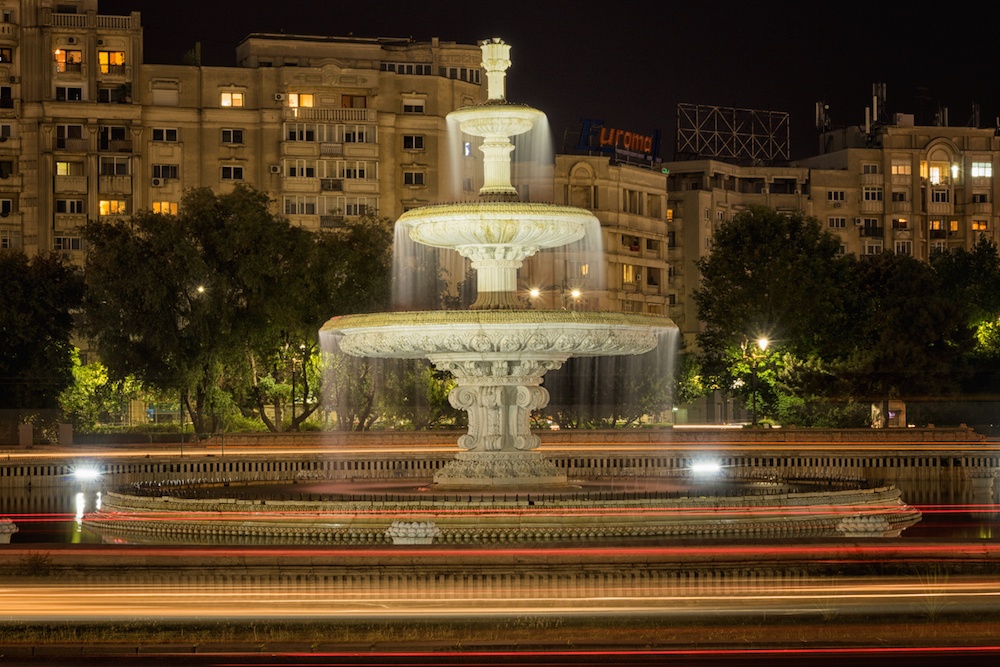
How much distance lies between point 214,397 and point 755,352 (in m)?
19.8

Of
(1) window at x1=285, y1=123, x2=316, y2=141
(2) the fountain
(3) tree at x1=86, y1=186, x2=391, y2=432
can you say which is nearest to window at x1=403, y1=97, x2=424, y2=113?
(1) window at x1=285, y1=123, x2=316, y2=141

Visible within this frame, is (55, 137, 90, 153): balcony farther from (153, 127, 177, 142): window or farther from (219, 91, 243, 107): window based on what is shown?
(219, 91, 243, 107): window

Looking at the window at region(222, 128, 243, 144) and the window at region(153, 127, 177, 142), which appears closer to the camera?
the window at region(153, 127, 177, 142)

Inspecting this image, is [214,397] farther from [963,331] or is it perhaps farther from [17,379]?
[963,331]

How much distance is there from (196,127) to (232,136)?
1.87 m

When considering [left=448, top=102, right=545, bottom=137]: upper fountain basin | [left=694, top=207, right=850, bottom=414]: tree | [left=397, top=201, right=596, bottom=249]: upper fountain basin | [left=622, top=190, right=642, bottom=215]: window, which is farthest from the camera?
[left=622, top=190, right=642, bottom=215]: window

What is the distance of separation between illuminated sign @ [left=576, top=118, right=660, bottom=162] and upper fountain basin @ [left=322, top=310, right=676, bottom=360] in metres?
68.2

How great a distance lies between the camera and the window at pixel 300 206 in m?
86.5

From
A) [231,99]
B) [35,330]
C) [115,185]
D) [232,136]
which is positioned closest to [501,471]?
[35,330]

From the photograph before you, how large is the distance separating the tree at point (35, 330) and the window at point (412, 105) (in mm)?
27110

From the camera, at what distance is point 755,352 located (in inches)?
2462

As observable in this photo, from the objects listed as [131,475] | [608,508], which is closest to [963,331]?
[131,475]

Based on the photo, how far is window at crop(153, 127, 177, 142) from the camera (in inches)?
3349

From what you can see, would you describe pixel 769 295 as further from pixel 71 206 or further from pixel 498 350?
pixel 498 350
